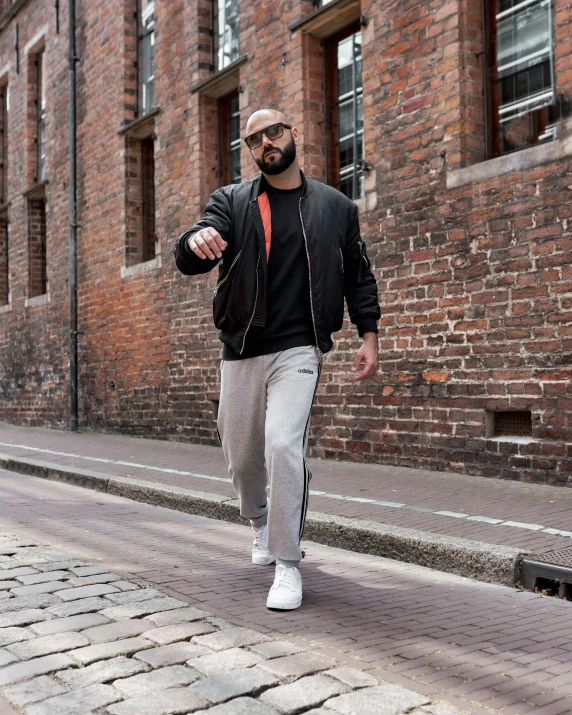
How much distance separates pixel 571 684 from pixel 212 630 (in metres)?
1.26

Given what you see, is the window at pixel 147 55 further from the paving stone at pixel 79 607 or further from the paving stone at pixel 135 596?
the paving stone at pixel 79 607

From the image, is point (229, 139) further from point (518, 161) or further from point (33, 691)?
point (33, 691)

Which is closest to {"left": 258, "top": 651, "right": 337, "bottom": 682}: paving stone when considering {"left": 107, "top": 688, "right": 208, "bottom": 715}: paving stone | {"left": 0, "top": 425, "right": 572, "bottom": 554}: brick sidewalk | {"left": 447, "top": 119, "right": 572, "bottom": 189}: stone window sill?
{"left": 107, "top": 688, "right": 208, "bottom": 715}: paving stone

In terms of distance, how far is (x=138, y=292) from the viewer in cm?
1248

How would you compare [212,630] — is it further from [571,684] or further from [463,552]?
[463,552]

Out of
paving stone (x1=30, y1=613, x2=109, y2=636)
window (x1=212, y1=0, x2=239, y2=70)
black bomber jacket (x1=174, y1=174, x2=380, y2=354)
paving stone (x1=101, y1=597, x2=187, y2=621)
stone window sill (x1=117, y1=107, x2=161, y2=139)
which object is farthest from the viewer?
stone window sill (x1=117, y1=107, x2=161, y2=139)

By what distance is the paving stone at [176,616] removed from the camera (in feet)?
10.9

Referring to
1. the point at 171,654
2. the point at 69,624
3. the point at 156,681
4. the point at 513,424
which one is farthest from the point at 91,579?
the point at 513,424

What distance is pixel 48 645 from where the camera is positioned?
120 inches

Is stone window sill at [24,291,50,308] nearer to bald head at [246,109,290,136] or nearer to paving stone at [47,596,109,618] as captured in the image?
bald head at [246,109,290,136]

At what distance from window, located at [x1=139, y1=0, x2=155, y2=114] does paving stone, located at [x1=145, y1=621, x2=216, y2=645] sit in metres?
10.7

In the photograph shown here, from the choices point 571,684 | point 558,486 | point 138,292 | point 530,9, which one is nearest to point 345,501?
point 558,486

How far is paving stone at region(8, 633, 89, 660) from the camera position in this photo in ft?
9.75

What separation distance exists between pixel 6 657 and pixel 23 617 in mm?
497
